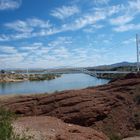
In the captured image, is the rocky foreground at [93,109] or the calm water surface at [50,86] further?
the calm water surface at [50,86]

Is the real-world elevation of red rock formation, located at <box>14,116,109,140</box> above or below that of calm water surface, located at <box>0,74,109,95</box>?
above

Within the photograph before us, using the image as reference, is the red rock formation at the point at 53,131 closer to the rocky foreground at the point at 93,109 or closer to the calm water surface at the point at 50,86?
the rocky foreground at the point at 93,109

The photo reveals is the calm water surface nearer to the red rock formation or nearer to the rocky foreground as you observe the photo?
the rocky foreground

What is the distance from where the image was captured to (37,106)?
18578mm

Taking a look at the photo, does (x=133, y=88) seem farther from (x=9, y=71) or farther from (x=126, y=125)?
(x=9, y=71)

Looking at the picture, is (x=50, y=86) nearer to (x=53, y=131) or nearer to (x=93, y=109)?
(x=93, y=109)

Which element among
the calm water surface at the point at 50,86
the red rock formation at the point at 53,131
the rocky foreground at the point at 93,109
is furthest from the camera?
the calm water surface at the point at 50,86

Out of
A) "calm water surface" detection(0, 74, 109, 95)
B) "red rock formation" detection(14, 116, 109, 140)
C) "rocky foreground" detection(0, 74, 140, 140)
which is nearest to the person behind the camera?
"red rock formation" detection(14, 116, 109, 140)

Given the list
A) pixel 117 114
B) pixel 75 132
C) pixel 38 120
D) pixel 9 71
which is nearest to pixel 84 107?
pixel 117 114

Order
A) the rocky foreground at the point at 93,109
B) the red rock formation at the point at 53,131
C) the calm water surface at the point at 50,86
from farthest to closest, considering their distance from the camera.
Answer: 1. the calm water surface at the point at 50,86
2. the rocky foreground at the point at 93,109
3. the red rock formation at the point at 53,131

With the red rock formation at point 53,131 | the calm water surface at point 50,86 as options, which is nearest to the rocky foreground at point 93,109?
the red rock formation at point 53,131

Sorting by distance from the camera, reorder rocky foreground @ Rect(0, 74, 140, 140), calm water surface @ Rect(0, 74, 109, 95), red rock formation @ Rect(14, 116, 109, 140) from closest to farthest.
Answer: red rock formation @ Rect(14, 116, 109, 140) → rocky foreground @ Rect(0, 74, 140, 140) → calm water surface @ Rect(0, 74, 109, 95)

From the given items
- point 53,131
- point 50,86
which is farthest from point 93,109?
point 50,86

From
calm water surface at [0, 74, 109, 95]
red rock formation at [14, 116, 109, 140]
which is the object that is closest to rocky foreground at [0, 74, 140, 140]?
red rock formation at [14, 116, 109, 140]
